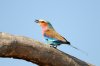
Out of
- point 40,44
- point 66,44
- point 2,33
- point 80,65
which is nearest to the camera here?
point 2,33

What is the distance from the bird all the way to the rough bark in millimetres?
812

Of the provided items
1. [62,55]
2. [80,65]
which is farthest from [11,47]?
[80,65]

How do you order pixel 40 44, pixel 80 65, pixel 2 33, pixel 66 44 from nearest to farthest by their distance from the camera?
pixel 2 33 < pixel 40 44 < pixel 80 65 < pixel 66 44

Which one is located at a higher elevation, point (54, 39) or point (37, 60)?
point (54, 39)

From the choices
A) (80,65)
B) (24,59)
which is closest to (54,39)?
(80,65)

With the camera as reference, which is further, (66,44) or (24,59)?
(66,44)

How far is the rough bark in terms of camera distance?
172 inches

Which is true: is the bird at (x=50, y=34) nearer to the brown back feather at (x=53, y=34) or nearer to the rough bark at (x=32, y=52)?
the brown back feather at (x=53, y=34)

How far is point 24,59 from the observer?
4566 millimetres

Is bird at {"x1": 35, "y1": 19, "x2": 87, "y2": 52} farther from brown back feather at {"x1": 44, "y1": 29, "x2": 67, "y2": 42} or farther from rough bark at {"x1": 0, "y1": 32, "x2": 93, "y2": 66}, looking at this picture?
rough bark at {"x1": 0, "y1": 32, "x2": 93, "y2": 66}

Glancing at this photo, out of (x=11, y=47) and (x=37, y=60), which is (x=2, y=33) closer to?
(x=11, y=47)

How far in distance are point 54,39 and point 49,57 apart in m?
1.27

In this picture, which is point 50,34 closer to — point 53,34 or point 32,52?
point 53,34

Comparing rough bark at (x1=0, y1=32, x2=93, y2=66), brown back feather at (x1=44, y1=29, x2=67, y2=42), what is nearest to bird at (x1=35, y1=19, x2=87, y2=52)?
brown back feather at (x1=44, y1=29, x2=67, y2=42)
